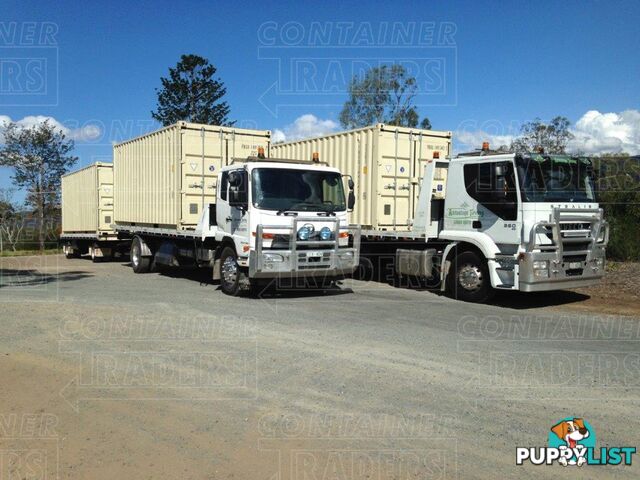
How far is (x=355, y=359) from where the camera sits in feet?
22.4

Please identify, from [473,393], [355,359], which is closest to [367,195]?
[355,359]

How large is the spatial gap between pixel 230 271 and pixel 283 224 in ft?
5.94

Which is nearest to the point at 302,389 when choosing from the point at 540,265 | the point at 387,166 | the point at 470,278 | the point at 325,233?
the point at 325,233

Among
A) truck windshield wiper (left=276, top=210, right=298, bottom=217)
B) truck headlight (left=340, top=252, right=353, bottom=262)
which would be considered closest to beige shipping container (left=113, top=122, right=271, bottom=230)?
truck windshield wiper (left=276, top=210, right=298, bottom=217)

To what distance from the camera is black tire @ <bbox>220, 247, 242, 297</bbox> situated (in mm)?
11844

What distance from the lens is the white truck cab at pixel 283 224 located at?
36.0ft

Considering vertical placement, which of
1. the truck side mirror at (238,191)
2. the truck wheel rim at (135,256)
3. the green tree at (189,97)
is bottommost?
the truck wheel rim at (135,256)

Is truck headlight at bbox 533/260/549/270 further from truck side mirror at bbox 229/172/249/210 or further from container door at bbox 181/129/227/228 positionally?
container door at bbox 181/129/227/228

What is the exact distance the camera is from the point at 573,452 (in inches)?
173

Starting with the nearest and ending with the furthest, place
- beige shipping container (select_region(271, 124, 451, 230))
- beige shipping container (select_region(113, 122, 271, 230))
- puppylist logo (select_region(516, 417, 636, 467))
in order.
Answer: puppylist logo (select_region(516, 417, 636, 467))
beige shipping container (select_region(271, 124, 451, 230))
beige shipping container (select_region(113, 122, 271, 230))

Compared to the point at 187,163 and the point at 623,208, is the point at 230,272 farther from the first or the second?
the point at 623,208

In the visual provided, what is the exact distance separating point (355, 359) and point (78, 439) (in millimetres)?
3259

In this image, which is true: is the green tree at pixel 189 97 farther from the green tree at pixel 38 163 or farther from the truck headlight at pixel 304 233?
the truck headlight at pixel 304 233

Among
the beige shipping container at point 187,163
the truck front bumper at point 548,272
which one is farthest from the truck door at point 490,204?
the beige shipping container at point 187,163
